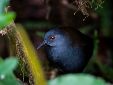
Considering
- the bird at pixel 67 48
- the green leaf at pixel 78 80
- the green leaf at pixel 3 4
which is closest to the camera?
the green leaf at pixel 78 80

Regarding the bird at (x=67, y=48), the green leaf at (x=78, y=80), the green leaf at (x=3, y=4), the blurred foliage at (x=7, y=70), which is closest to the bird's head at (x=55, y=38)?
the bird at (x=67, y=48)

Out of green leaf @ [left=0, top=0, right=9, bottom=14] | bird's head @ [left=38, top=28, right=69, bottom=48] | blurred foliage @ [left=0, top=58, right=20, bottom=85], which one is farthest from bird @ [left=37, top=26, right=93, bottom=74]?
blurred foliage @ [left=0, top=58, right=20, bottom=85]

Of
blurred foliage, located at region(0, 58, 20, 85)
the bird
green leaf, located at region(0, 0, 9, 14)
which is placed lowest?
the bird

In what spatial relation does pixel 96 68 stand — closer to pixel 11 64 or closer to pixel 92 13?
pixel 92 13

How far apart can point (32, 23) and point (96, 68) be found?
1.28m

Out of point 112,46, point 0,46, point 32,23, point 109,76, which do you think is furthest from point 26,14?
point 109,76

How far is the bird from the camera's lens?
3713 millimetres

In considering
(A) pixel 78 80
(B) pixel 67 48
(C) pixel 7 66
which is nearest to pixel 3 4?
(C) pixel 7 66

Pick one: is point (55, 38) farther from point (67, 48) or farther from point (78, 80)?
point (78, 80)

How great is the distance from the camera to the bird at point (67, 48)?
146 inches

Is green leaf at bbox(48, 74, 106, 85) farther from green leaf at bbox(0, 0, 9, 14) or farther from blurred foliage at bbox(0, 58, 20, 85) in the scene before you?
green leaf at bbox(0, 0, 9, 14)

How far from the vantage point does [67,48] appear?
149 inches

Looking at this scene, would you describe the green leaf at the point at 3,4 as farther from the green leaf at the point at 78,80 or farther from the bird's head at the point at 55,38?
the bird's head at the point at 55,38

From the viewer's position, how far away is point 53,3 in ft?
15.3
